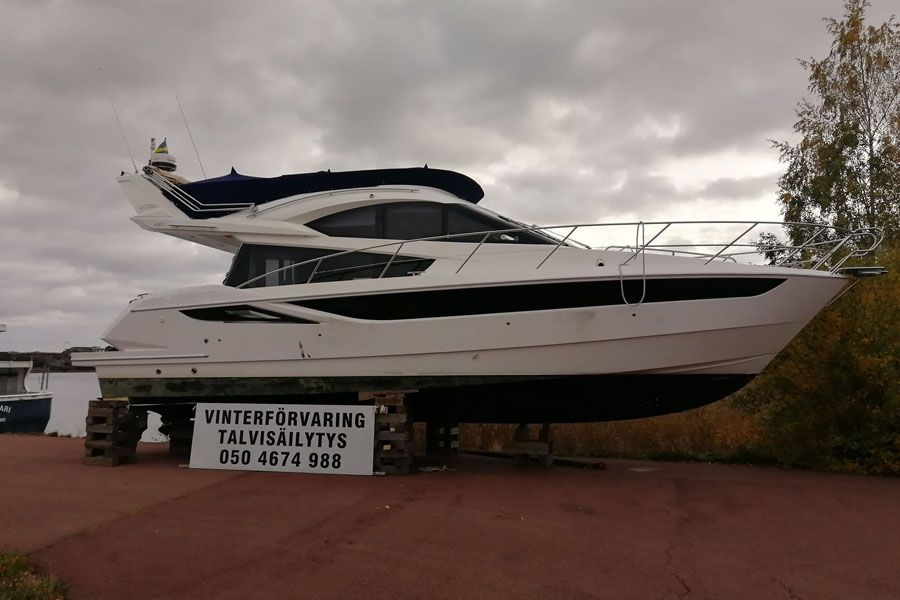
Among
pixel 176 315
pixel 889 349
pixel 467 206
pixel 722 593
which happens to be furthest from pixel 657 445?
pixel 176 315

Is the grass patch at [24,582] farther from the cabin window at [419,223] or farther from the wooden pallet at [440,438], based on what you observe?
the wooden pallet at [440,438]

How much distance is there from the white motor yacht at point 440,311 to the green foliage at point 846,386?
78cm

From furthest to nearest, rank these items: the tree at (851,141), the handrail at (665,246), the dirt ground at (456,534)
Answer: the tree at (851,141) < the handrail at (665,246) < the dirt ground at (456,534)

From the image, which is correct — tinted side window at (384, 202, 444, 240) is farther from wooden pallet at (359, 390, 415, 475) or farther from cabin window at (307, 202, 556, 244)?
wooden pallet at (359, 390, 415, 475)

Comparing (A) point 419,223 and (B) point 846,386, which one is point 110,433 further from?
(B) point 846,386

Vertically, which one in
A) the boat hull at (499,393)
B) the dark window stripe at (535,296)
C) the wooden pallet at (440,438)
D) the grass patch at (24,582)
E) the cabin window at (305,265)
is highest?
the cabin window at (305,265)

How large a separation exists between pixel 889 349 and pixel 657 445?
3.29 m

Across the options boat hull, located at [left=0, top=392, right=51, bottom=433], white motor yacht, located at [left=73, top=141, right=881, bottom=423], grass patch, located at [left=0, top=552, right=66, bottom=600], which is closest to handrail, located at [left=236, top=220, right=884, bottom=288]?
white motor yacht, located at [left=73, top=141, right=881, bottom=423]

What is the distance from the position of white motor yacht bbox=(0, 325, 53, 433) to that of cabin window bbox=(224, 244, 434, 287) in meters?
12.0

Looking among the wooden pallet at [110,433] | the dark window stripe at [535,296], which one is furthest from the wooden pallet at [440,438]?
the wooden pallet at [110,433]

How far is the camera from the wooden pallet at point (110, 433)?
26.2 ft

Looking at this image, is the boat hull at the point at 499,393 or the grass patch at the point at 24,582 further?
the boat hull at the point at 499,393

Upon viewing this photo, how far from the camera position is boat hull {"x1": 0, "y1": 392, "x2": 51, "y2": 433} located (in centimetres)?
1634

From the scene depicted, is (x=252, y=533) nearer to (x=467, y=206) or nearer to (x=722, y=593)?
(x=722, y=593)
